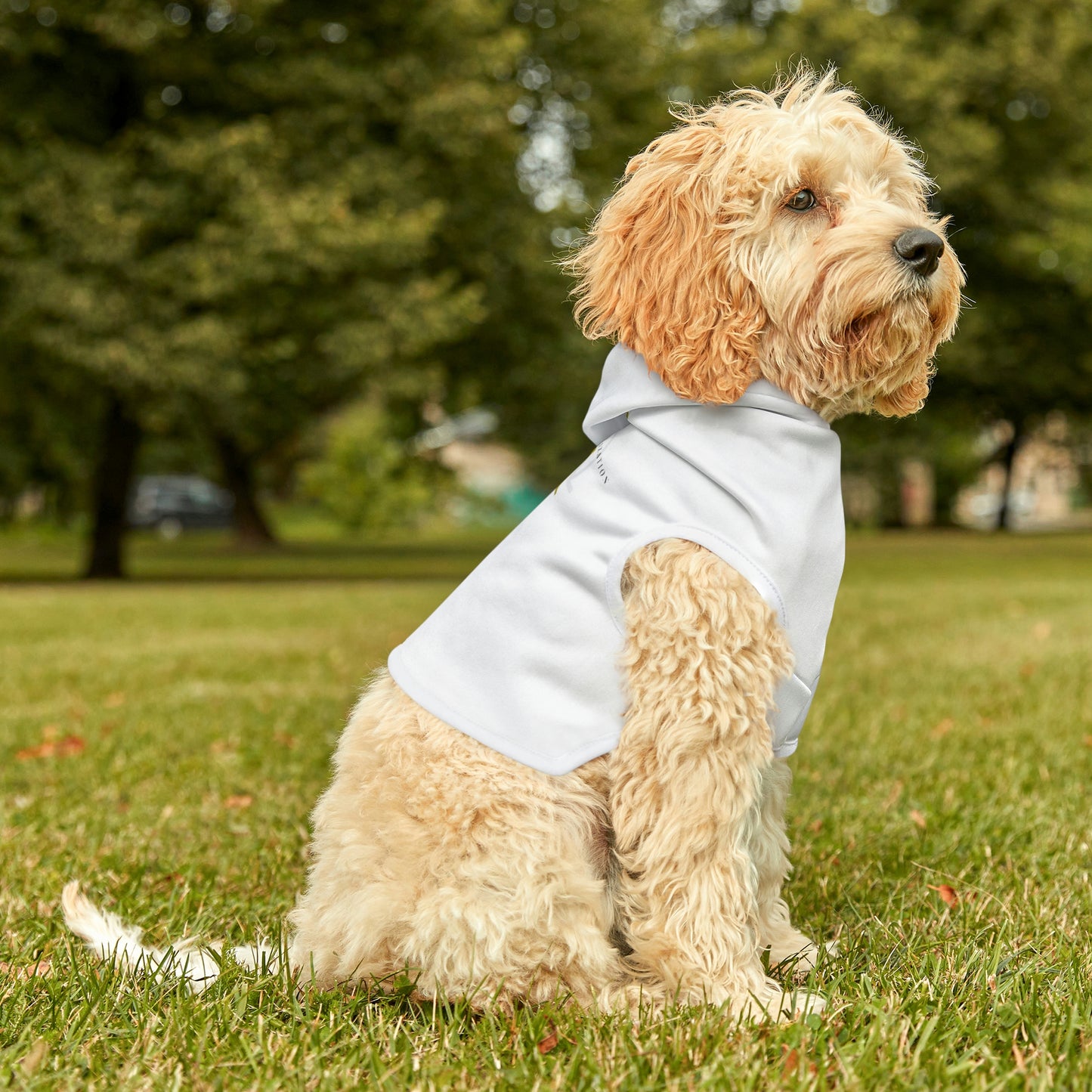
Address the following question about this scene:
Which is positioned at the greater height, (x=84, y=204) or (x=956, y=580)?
(x=84, y=204)

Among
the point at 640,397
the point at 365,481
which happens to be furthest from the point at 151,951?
the point at 365,481

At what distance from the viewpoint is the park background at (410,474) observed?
274cm

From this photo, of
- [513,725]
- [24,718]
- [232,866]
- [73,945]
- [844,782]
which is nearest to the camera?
[513,725]

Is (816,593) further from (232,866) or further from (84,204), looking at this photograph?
(84,204)

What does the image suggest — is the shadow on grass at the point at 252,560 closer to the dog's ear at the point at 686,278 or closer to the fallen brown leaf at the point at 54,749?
the fallen brown leaf at the point at 54,749

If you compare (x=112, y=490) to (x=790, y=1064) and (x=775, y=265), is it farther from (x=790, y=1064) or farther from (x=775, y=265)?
(x=790, y=1064)

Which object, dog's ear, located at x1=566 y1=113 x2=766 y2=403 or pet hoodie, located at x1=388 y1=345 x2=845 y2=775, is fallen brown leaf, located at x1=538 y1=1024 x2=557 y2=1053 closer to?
pet hoodie, located at x1=388 y1=345 x2=845 y2=775

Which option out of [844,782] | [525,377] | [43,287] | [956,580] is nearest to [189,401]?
[43,287]

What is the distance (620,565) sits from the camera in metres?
2.77

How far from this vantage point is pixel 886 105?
2086cm

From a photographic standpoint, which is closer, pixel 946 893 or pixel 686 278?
pixel 686 278

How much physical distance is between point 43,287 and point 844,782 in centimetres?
1429

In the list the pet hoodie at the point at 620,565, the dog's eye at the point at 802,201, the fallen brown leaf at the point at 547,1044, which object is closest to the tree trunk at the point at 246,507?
the pet hoodie at the point at 620,565

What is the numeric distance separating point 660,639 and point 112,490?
19.5 m
